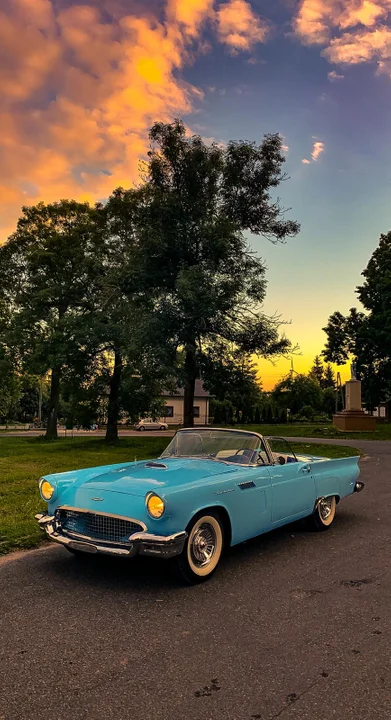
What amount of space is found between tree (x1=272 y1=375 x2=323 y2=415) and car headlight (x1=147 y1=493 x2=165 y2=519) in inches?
2555

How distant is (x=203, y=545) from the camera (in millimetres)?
4625

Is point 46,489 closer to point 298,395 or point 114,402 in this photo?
point 114,402

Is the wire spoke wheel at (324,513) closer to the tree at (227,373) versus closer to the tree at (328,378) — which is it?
the tree at (227,373)

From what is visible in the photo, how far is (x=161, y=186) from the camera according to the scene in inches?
814

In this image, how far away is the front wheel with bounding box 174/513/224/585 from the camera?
4402 millimetres

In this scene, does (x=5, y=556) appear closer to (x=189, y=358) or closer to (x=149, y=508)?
(x=149, y=508)

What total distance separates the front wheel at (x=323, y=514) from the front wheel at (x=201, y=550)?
2142 mm

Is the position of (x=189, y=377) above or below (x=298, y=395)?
below

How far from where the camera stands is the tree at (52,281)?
23125mm

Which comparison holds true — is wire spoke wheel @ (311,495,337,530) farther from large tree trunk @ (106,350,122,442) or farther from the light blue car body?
large tree trunk @ (106,350,122,442)

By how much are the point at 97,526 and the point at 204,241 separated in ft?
50.2

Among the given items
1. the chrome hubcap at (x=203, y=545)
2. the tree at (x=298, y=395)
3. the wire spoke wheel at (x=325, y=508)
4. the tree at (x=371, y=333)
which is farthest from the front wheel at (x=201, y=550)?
the tree at (x=298, y=395)

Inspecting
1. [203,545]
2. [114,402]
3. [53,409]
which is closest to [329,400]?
[53,409]

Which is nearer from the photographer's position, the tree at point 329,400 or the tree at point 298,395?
the tree at point 298,395
